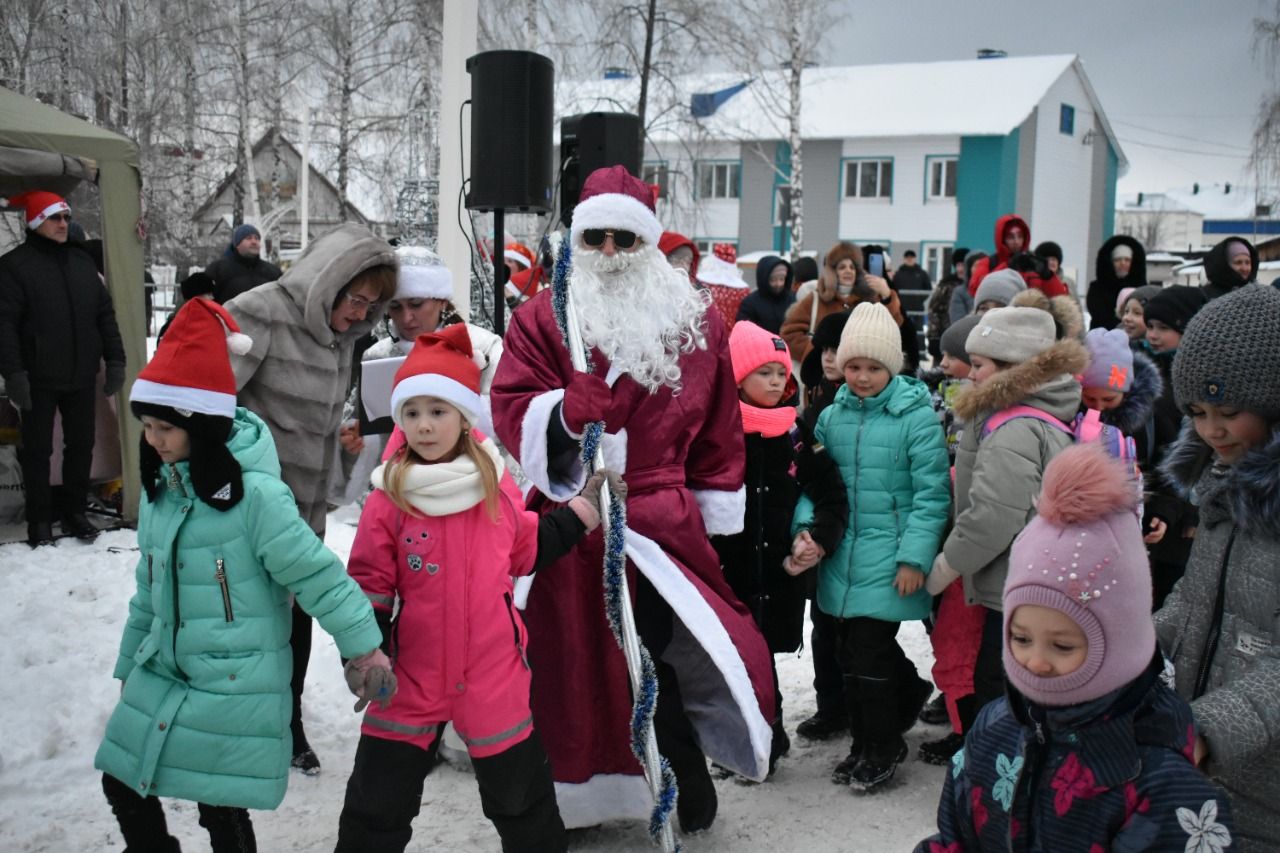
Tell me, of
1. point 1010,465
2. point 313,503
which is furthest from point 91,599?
point 1010,465

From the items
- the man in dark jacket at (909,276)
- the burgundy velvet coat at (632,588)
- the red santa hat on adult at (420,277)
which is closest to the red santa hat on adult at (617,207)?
the burgundy velvet coat at (632,588)

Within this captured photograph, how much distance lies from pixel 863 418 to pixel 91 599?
3.89 m

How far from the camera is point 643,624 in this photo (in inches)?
141

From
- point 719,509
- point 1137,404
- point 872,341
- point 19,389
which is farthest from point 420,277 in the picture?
point 19,389

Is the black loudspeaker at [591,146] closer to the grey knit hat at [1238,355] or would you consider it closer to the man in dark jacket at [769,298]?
the man in dark jacket at [769,298]

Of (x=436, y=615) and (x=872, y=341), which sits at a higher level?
(x=872, y=341)

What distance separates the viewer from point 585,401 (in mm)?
3340

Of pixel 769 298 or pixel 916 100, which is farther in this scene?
pixel 916 100

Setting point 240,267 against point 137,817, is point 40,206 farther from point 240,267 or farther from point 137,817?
point 137,817

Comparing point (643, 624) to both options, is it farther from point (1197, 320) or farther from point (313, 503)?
point (1197, 320)

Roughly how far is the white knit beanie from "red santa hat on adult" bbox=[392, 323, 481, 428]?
1611 millimetres

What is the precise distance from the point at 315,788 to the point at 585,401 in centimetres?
182

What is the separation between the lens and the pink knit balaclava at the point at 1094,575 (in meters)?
1.97

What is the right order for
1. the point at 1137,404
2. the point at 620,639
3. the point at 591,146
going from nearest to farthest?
1. the point at 620,639
2. the point at 1137,404
3. the point at 591,146
